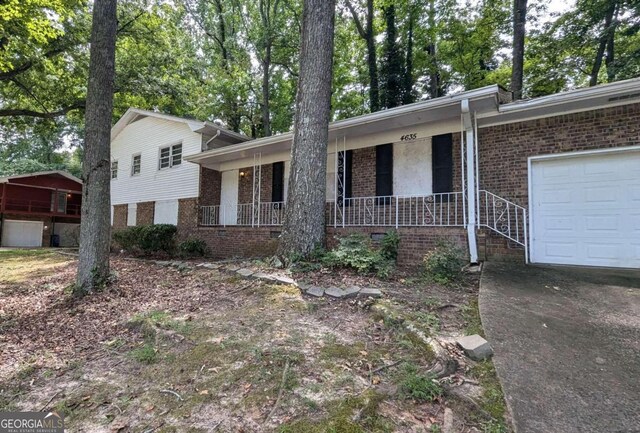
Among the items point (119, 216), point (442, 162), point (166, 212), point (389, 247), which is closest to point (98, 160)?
point (389, 247)

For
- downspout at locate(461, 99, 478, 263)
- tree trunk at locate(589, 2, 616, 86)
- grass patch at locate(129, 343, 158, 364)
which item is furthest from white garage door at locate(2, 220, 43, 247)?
tree trunk at locate(589, 2, 616, 86)

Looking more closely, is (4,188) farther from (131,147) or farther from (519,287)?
(519,287)

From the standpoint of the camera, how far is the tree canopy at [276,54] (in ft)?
37.6

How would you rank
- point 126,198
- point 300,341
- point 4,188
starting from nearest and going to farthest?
point 300,341 → point 126,198 → point 4,188

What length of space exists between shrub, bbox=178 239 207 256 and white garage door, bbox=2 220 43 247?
1831 centimetres

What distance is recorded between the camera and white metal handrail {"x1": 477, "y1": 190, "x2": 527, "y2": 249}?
6383mm

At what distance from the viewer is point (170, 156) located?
13.4m

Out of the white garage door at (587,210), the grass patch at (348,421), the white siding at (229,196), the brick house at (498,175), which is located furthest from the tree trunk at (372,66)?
the grass patch at (348,421)

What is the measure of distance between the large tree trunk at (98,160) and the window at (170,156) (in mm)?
7330

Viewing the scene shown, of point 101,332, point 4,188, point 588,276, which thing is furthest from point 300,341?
point 4,188

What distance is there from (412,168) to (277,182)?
4.55 meters

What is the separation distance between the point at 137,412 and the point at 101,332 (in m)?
2.20

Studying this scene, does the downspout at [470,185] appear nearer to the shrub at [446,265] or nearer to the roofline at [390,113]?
the roofline at [390,113]

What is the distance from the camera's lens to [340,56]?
18.1 metres
